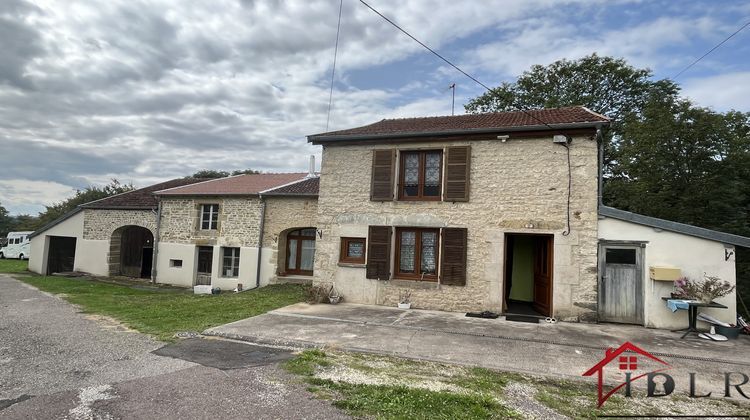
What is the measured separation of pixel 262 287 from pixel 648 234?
451 inches

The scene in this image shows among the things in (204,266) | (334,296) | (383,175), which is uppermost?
(383,175)

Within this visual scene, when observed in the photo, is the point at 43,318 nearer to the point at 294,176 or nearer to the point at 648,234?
the point at 294,176

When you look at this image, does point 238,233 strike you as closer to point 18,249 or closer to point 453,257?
point 453,257

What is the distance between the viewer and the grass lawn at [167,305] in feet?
25.1

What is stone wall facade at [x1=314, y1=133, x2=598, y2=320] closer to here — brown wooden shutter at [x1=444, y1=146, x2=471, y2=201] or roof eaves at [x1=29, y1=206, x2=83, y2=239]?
brown wooden shutter at [x1=444, y1=146, x2=471, y2=201]

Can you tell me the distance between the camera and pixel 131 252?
59.5ft

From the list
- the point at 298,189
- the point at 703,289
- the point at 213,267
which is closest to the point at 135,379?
the point at 703,289

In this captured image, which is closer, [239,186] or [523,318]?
[523,318]

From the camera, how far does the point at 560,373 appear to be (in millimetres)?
5199

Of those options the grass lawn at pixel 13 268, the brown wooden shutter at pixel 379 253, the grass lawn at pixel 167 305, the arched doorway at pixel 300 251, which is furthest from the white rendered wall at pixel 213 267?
the grass lawn at pixel 13 268

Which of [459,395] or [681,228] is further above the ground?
[681,228]

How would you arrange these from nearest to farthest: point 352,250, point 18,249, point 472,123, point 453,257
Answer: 1. point 453,257
2. point 472,123
3. point 352,250
4. point 18,249

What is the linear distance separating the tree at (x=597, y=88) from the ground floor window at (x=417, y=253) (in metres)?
11.4

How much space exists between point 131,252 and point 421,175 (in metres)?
15.3
